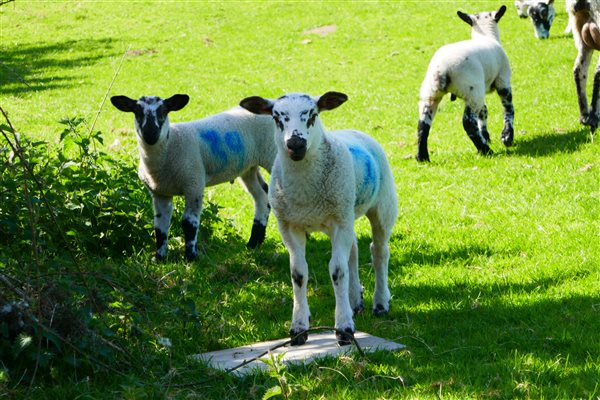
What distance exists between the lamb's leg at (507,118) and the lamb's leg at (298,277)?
691 cm

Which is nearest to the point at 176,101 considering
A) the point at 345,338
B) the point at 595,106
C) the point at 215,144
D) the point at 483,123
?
the point at 215,144

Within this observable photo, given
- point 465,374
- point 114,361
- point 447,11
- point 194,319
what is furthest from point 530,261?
point 447,11

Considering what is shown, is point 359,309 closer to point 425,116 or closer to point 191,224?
point 191,224

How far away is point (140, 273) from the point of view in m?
7.29

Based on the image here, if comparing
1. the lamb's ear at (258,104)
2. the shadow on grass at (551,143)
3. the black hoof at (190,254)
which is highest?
the lamb's ear at (258,104)

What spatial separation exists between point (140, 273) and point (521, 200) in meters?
4.45

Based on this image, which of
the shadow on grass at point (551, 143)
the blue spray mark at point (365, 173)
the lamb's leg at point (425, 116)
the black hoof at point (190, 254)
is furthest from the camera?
the lamb's leg at point (425, 116)

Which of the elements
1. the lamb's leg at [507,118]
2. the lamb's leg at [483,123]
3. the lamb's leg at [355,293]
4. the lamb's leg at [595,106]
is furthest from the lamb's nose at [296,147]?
the lamb's leg at [595,106]

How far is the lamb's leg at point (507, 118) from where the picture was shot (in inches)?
490

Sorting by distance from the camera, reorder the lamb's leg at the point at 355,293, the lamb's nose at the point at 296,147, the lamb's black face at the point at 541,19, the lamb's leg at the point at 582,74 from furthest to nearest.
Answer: the lamb's black face at the point at 541,19 < the lamb's leg at the point at 582,74 < the lamb's leg at the point at 355,293 < the lamb's nose at the point at 296,147

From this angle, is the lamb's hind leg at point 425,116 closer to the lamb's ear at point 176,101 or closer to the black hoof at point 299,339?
the lamb's ear at point 176,101

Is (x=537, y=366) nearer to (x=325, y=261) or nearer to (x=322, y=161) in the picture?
(x=322, y=161)

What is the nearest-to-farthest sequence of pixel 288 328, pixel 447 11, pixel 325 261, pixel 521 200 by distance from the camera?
1. pixel 288 328
2. pixel 325 261
3. pixel 521 200
4. pixel 447 11

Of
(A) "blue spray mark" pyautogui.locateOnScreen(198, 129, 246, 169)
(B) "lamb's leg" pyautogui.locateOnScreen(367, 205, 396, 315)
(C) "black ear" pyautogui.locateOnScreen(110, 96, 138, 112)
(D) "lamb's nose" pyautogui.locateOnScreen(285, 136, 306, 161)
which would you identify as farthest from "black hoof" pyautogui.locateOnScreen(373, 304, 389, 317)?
(C) "black ear" pyautogui.locateOnScreen(110, 96, 138, 112)
